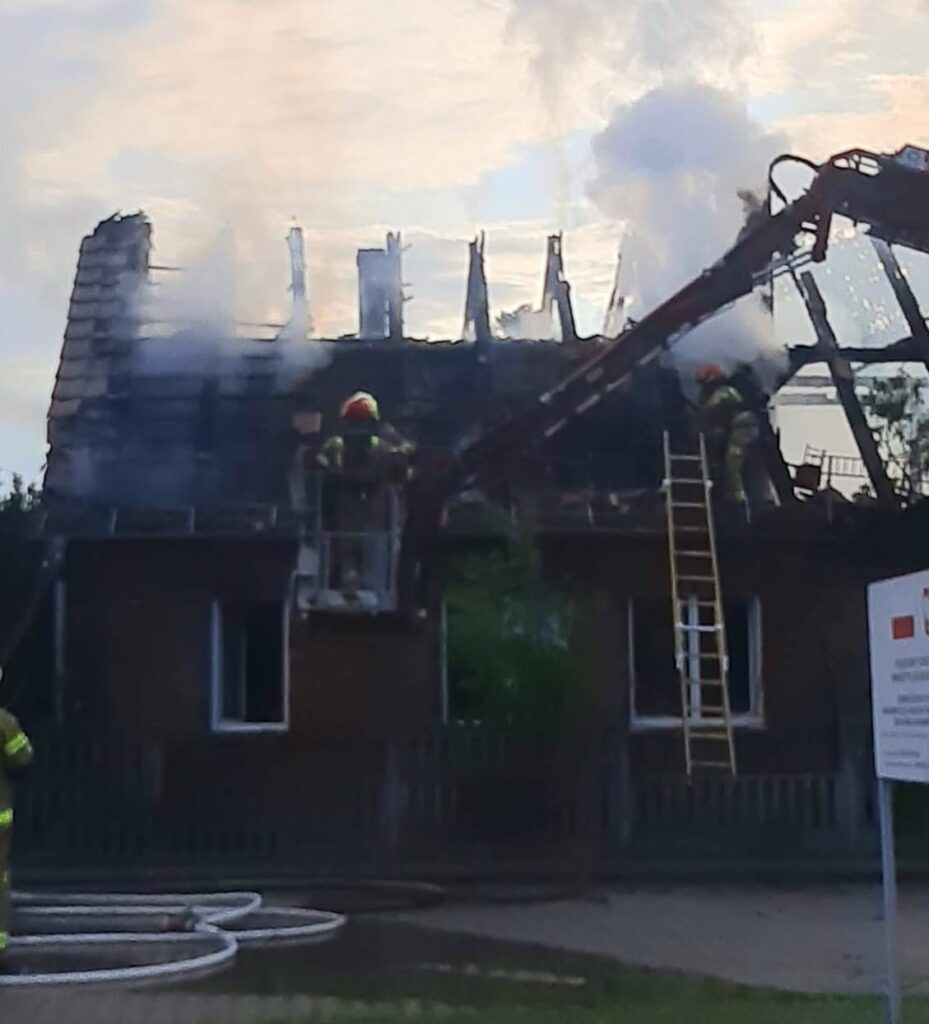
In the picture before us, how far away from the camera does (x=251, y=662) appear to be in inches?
685

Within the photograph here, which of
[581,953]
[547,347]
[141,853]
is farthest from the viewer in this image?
[547,347]

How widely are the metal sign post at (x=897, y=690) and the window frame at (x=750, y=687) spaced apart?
369 inches

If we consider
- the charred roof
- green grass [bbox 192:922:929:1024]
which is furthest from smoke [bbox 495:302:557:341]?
green grass [bbox 192:922:929:1024]

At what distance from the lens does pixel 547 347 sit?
19.2 m

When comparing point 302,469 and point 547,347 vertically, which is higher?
point 547,347

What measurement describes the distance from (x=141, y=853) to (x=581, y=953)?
648 cm

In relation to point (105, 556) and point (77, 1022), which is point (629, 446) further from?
point (77, 1022)

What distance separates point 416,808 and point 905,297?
6.31 meters

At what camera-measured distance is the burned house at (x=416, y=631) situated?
16422mm

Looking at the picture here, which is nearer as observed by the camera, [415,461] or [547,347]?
[415,461]

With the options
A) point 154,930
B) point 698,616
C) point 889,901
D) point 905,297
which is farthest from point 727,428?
point 889,901

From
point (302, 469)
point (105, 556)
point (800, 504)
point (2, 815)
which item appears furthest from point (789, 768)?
point (2, 815)

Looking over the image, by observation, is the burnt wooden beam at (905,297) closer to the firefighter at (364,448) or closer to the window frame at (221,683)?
the firefighter at (364,448)

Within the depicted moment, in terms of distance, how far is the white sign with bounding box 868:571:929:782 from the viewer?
6.89 m
